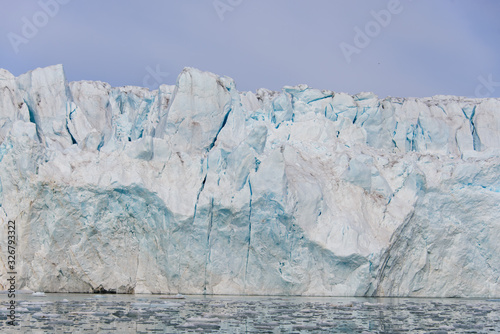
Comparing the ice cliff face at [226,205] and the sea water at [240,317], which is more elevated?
the ice cliff face at [226,205]

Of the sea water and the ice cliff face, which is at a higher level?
the ice cliff face

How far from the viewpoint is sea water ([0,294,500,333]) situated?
10172 mm

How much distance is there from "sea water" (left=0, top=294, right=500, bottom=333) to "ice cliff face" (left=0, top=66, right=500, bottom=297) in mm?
3084

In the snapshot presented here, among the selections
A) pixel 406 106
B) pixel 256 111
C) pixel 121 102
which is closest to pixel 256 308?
pixel 256 111

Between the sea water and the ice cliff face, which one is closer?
the sea water

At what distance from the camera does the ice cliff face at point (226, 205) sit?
1855 centimetres

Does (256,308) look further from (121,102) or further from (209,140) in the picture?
(121,102)

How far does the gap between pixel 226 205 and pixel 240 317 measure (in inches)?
275

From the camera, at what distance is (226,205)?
18.7 meters

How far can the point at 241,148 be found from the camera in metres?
19.5

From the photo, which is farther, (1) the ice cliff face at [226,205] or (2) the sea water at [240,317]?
(1) the ice cliff face at [226,205]

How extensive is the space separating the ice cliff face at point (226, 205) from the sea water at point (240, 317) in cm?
308

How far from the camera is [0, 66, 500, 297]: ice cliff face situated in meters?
18.5

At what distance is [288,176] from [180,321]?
31.0 ft
